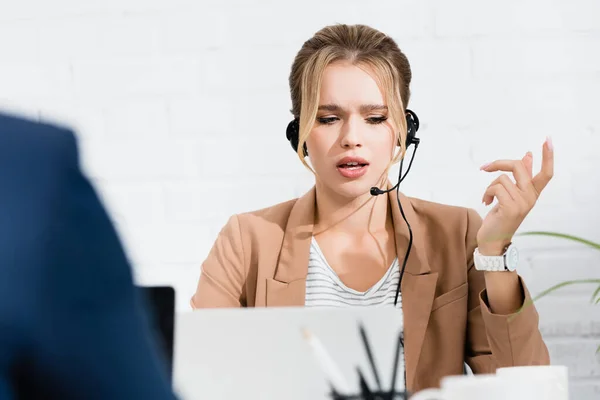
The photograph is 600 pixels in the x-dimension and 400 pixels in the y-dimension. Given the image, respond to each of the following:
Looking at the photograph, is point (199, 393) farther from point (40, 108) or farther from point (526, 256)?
point (40, 108)

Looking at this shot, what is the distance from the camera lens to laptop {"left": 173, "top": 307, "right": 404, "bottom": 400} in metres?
0.85

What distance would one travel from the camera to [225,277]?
171cm

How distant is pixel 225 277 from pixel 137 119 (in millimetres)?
528

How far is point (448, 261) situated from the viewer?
5.39 feet

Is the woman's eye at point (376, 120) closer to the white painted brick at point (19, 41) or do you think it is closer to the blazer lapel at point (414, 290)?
the blazer lapel at point (414, 290)

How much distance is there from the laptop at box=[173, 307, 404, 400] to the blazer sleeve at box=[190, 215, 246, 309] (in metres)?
0.79

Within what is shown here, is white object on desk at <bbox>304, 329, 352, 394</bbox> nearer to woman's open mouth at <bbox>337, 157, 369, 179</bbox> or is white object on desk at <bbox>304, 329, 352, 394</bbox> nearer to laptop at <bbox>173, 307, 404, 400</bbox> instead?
laptop at <bbox>173, 307, 404, 400</bbox>

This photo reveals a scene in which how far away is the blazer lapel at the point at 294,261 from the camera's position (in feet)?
5.36

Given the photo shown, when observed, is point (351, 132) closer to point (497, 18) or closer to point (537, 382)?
point (497, 18)

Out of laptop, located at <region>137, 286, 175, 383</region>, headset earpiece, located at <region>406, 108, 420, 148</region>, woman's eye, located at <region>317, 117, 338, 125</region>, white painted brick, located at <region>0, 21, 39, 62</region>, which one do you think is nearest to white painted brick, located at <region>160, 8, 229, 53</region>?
white painted brick, located at <region>0, 21, 39, 62</region>

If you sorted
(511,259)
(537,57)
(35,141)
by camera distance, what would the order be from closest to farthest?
(35,141) → (511,259) → (537,57)

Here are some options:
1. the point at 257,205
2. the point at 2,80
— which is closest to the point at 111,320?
the point at 257,205

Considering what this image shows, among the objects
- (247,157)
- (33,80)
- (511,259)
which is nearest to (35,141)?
(511,259)

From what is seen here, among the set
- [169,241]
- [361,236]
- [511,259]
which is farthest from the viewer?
[169,241]
